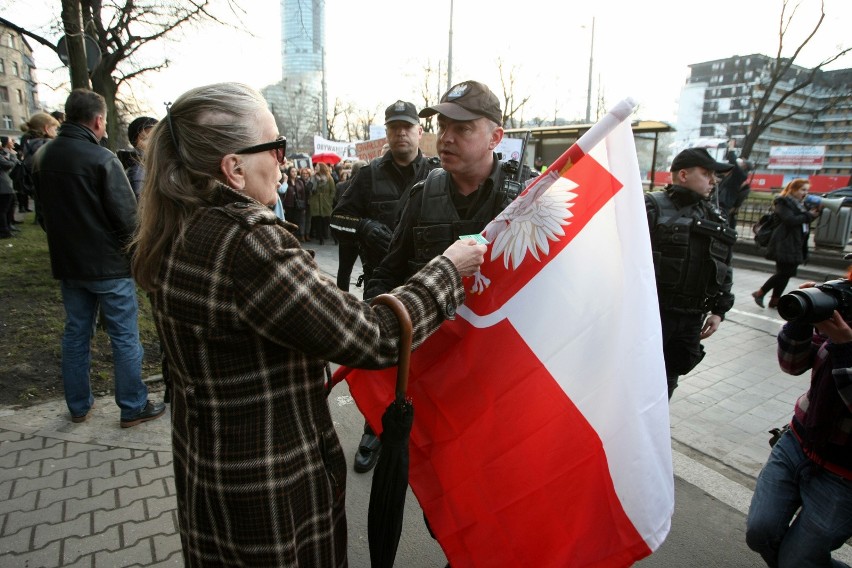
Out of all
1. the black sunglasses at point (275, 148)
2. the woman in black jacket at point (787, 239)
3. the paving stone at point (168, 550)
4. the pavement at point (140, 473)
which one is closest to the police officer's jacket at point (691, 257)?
the pavement at point (140, 473)

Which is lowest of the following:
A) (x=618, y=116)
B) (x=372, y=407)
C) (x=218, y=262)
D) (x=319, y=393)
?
(x=372, y=407)

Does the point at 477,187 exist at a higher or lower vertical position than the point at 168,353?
higher

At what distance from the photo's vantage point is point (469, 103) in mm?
2344

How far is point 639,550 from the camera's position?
1450mm

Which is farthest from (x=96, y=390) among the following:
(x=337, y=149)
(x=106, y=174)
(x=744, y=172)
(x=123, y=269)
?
(x=337, y=149)

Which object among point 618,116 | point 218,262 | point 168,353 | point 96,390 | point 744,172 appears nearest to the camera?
point 218,262

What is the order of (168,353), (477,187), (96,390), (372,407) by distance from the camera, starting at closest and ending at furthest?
(168,353)
(372,407)
(477,187)
(96,390)

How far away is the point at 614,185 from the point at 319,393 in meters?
1.06

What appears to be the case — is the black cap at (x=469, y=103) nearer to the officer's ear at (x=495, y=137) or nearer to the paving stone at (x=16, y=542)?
the officer's ear at (x=495, y=137)

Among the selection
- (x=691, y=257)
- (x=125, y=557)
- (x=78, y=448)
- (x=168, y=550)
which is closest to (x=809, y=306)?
(x=691, y=257)

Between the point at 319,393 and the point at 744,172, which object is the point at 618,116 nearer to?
the point at 319,393

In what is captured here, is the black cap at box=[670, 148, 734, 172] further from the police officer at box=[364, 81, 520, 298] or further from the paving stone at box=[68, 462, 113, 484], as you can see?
the paving stone at box=[68, 462, 113, 484]

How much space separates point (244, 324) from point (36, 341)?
5107 mm

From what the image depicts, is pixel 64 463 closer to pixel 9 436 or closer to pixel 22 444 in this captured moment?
pixel 22 444
